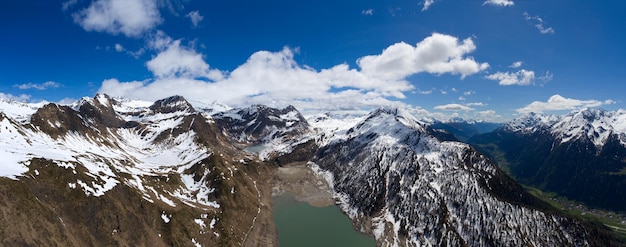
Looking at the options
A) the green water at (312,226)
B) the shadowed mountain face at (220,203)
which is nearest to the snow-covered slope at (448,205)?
the shadowed mountain face at (220,203)

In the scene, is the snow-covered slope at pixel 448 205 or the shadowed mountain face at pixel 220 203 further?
the snow-covered slope at pixel 448 205

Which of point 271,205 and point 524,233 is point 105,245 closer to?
point 271,205

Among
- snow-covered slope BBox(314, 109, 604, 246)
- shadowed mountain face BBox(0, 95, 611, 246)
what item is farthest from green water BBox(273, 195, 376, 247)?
snow-covered slope BBox(314, 109, 604, 246)

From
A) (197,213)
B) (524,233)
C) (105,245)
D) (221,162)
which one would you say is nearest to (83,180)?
(105,245)

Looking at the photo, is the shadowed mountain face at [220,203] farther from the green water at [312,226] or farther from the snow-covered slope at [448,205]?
the green water at [312,226]

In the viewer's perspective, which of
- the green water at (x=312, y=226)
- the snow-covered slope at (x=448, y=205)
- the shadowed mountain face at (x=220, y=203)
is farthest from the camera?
the snow-covered slope at (x=448, y=205)

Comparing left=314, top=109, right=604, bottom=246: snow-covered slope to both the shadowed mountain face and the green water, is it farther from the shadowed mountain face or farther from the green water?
the green water

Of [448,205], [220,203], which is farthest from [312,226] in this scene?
[448,205]

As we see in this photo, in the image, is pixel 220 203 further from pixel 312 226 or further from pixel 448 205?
pixel 448 205
